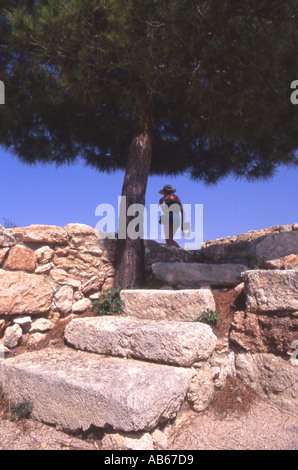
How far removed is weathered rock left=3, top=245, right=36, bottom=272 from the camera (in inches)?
143

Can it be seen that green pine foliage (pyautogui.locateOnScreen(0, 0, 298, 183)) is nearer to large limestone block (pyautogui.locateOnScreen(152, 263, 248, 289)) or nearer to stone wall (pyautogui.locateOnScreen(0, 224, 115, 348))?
stone wall (pyautogui.locateOnScreen(0, 224, 115, 348))

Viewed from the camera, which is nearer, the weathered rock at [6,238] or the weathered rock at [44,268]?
the weathered rock at [6,238]

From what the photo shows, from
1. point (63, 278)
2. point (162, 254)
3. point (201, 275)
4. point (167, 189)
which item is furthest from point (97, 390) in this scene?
point (167, 189)

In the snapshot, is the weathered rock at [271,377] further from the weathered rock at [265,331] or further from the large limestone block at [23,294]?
the large limestone block at [23,294]

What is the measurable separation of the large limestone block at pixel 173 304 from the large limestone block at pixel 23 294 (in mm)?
1028

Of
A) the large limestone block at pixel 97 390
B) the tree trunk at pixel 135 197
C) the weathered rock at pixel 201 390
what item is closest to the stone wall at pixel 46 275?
the tree trunk at pixel 135 197

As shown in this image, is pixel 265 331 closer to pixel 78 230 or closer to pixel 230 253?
pixel 230 253

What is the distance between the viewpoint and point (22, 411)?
270 cm

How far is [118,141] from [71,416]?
4751mm

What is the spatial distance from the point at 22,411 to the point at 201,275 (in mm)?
2485

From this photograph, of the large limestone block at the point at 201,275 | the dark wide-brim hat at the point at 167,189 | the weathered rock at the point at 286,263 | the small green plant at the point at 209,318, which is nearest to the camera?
the small green plant at the point at 209,318

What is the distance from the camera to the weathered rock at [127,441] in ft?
7.30

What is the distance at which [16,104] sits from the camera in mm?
4973
